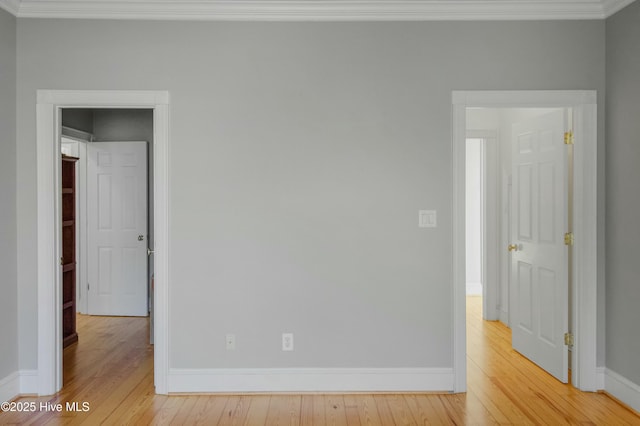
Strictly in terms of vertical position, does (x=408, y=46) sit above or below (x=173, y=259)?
above

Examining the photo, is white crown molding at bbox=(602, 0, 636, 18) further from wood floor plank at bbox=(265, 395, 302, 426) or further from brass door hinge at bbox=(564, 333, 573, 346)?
wood floor plank at bbox=(265, 395, 302, 426)

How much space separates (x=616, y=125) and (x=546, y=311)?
148 cm

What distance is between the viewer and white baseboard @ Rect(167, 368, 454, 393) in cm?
318

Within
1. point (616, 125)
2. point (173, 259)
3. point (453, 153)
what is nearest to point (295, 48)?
point (453, 153)

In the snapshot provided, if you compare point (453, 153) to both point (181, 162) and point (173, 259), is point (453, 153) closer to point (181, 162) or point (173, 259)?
point (181, 162)

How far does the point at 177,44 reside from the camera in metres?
3.18

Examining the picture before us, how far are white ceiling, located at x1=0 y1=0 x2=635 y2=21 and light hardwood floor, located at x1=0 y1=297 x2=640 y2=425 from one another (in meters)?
2.62

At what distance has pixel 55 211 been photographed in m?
3.20

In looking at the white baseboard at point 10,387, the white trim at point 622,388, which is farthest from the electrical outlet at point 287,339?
the white trim at point 622,388

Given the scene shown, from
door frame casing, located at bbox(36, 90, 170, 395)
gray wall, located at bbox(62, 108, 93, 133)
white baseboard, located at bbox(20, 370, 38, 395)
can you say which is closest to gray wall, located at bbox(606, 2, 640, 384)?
door frame casing, located at bbox(36, 90, 170, 395)

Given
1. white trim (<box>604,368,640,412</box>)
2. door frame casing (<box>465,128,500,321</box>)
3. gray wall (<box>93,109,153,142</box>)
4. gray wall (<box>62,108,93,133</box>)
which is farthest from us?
gray wall (<box>93,109,153,142</box>)

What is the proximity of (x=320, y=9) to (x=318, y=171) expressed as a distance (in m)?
1.12

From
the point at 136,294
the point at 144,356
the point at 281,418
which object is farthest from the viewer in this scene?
the point at 136,294

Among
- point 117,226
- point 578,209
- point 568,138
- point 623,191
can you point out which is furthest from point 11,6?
point 623,191
